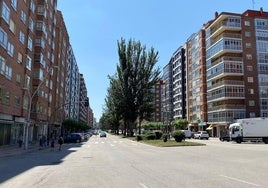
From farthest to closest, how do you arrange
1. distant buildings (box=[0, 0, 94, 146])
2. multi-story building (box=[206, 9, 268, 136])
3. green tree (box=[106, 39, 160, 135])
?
multi-story building (box=[206, 9, 268, 136]), green tree (box=[106, 39, 160, 135]), distant buildings (box=[0, 0, 94, 146])

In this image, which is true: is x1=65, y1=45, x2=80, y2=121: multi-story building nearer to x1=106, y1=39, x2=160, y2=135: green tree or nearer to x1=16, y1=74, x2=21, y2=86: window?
x1=106, y1=39, x2=160, y2=135: green tree

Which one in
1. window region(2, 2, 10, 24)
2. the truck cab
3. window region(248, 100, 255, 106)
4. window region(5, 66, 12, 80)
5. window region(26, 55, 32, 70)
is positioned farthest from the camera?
window region(248, 100, 255, 106)

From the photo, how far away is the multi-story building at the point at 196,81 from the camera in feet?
316

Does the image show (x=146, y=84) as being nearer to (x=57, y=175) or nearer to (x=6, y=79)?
(x=6, y=79)

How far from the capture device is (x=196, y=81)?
10306cm

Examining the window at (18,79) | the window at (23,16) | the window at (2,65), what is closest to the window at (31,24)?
the window at (23,16)

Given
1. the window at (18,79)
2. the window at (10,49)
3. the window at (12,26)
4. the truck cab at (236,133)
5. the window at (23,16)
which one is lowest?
the truck cab at (236,133)


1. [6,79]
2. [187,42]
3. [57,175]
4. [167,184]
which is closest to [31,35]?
[6,79]

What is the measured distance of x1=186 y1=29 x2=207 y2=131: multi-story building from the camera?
9638 centimetres

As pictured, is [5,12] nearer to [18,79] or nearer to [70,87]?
[18,79]

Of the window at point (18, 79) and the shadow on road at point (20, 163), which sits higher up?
the window at point (18, 79)

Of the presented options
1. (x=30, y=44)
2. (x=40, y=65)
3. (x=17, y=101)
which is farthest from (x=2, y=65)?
(x=40, y=65)

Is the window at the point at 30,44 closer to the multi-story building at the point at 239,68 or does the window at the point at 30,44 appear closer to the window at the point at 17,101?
the window at the point at 17,101

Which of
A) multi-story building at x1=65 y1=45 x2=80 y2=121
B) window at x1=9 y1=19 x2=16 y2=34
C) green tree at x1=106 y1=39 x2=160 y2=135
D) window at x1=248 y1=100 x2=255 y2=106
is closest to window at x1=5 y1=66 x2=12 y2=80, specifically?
window at x1=9 y1=19 x2=16 y2=34
